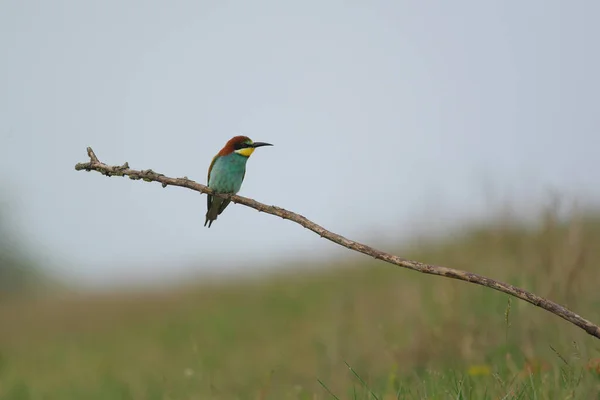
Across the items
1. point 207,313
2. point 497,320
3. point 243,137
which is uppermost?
point 243,137

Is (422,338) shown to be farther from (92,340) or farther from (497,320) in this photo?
(92,340)

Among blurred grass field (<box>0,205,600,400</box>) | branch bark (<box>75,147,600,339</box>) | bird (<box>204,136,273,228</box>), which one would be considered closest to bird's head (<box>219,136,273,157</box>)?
bird (<box>204,136,273,228</box>)

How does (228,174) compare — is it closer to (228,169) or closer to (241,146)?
(228,169)

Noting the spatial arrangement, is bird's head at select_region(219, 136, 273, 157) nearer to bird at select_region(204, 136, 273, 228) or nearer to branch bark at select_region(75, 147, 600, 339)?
bird at select_region(204, 136, 273, 228)

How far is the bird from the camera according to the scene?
4.37 m

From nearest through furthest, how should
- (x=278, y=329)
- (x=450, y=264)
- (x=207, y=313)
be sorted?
(x=450, y=264), (x=278, y=329), (x=207, y=313)

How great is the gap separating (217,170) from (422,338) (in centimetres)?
189

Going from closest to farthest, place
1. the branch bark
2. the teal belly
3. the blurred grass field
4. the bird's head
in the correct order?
the branch bark, the blurred grass field, the teal belly, the bird's head

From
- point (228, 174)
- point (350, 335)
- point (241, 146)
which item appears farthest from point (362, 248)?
point (350, 335)

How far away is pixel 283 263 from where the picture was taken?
10672 millimetres

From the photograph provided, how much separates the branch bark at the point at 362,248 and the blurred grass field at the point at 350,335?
0.18 metres

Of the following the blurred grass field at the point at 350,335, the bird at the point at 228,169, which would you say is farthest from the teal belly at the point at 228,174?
the blurred grass field at the point at 350,335

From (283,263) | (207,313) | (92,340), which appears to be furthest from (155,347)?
(283,263)

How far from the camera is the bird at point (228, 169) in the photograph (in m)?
4.37
